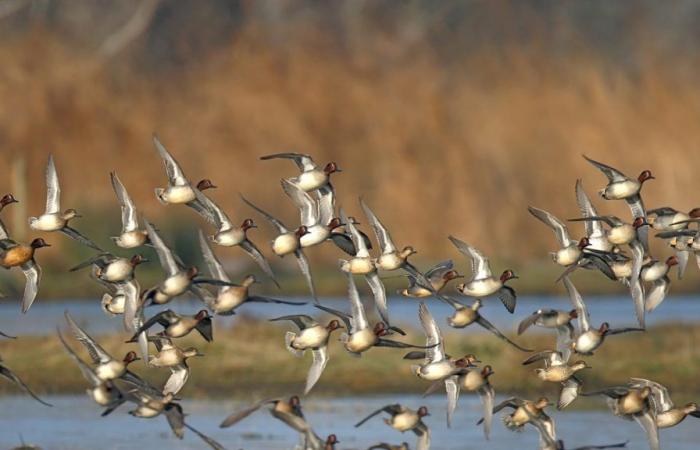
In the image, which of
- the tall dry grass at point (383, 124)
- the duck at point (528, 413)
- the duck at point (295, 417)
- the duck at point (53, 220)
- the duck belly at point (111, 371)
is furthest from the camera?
the tall dry grass at point (383, 124)

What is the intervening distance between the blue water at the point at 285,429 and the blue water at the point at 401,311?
17.4 feet

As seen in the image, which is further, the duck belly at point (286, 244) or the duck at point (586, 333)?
the duck at point (586, 333)

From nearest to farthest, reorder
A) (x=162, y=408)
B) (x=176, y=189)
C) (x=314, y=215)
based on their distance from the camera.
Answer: (x=162, y=408) < (x=176, y=189) < (x=314, y=215)

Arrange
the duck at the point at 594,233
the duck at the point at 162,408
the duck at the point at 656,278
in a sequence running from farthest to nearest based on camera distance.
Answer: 1. the duck at the point at 594,233
2. the duck at the point at 656,278
3. the duck at the point at 162,408

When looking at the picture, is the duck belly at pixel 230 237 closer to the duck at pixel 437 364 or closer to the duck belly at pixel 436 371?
the duck at pixel 437 364

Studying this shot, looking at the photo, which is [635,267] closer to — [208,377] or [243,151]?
[208,377]

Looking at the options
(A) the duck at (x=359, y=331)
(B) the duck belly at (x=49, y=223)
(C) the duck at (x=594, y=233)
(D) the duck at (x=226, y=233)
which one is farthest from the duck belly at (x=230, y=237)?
(C) the duck at (x=594, y=233)

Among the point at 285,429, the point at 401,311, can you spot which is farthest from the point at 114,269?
the point at 401,311

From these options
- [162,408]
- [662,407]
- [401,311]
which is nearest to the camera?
[162,408]

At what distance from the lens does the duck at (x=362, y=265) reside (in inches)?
819

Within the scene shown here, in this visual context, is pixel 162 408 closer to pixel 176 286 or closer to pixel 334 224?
pixel 176 286

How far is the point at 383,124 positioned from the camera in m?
63.1

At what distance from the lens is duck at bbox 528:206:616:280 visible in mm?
20562

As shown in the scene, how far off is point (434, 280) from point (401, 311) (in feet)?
71.6
